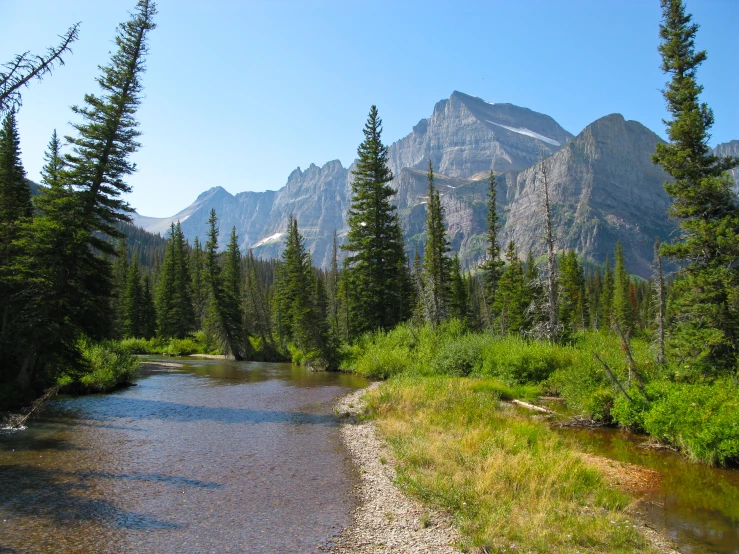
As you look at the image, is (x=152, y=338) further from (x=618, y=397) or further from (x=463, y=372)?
(x=618, y=397)

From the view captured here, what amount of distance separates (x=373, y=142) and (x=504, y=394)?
111ft

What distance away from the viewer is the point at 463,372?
28.8 meters

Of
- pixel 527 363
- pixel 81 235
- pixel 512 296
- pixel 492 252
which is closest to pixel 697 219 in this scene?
pixel 527 363

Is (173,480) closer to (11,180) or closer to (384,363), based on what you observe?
(384,363)

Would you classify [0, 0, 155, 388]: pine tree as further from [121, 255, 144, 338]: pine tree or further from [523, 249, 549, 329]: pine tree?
[121, 255, 144, 338]: pine tree

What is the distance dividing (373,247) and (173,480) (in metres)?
36.4

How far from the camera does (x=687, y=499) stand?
11.2 m

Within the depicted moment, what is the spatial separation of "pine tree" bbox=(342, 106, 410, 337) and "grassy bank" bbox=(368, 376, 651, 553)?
92.8ft

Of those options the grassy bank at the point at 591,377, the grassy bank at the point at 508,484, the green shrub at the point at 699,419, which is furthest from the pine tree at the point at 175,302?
the green shrub at the point at 699,419

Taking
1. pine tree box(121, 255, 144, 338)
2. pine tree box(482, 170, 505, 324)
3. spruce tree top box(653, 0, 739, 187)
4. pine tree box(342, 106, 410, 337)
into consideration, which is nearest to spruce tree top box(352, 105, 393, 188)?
pine tree box(342, 106, 410, 337)

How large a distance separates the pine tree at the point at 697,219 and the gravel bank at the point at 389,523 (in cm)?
1583

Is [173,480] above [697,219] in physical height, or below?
below

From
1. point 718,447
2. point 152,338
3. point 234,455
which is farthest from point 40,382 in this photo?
point 152,338

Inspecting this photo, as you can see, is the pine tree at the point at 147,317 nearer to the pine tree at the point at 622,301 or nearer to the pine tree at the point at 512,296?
the pine tree at the point at 512,296
